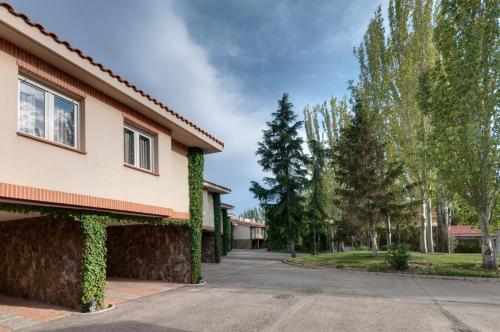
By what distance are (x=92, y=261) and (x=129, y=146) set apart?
3.56 meters

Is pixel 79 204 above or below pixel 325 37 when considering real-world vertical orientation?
below

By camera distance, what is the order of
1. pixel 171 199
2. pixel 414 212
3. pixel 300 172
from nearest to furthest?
pixel 171 199, pixel 414 212, pixel 300 172

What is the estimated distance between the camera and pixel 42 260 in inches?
393

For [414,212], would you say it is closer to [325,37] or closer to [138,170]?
[325,37]

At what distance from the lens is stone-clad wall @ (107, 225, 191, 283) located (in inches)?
542

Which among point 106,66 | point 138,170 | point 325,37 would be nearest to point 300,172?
point 325,37

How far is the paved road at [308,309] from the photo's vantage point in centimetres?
759

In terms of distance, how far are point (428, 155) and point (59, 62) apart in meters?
16.0

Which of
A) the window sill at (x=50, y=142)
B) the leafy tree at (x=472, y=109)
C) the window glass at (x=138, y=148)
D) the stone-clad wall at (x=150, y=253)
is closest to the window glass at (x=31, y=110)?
the window sill at (x=50, y=142)

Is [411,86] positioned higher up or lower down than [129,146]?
higher up

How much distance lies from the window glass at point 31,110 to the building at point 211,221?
16.2 m

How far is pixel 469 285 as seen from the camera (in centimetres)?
1312

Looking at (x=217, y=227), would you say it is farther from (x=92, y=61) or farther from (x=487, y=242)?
(x=92, y=61)

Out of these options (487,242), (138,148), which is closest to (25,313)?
(138,148)
